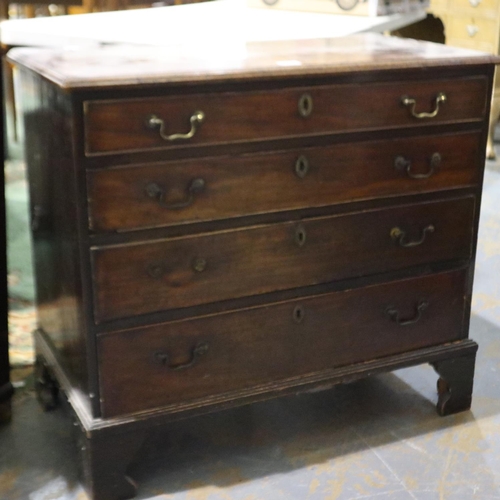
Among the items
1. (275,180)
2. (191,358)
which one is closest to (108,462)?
(191,358)

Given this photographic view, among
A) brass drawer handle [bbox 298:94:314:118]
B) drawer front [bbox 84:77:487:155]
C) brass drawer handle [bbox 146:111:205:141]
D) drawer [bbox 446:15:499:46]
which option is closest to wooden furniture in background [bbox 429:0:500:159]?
drawer [bbox 446:15:499:46]

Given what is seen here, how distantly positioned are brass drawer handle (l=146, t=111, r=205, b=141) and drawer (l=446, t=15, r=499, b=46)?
259 cm

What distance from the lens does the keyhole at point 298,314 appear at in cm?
150

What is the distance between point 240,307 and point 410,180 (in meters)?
0.43

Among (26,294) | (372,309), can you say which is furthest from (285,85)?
(26,294)

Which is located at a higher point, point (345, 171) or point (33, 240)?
point (345, 171)

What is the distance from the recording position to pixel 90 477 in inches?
55.2

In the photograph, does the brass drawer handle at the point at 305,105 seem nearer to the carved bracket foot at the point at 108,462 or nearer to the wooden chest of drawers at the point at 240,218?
the wooden chest of drawers at the point at 240,218

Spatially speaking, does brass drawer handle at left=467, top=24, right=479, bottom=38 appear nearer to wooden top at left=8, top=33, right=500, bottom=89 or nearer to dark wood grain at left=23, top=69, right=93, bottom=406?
wooden top at left=8, top=33, right=500, bottom=89

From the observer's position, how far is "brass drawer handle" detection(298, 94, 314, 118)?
1363mm

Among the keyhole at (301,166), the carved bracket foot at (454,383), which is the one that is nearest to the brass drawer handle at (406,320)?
the carved bracket foot at (454,383)

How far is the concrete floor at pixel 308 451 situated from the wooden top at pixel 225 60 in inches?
30.1

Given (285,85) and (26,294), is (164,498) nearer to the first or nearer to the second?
(285,85)

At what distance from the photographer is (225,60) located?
1379 mm
